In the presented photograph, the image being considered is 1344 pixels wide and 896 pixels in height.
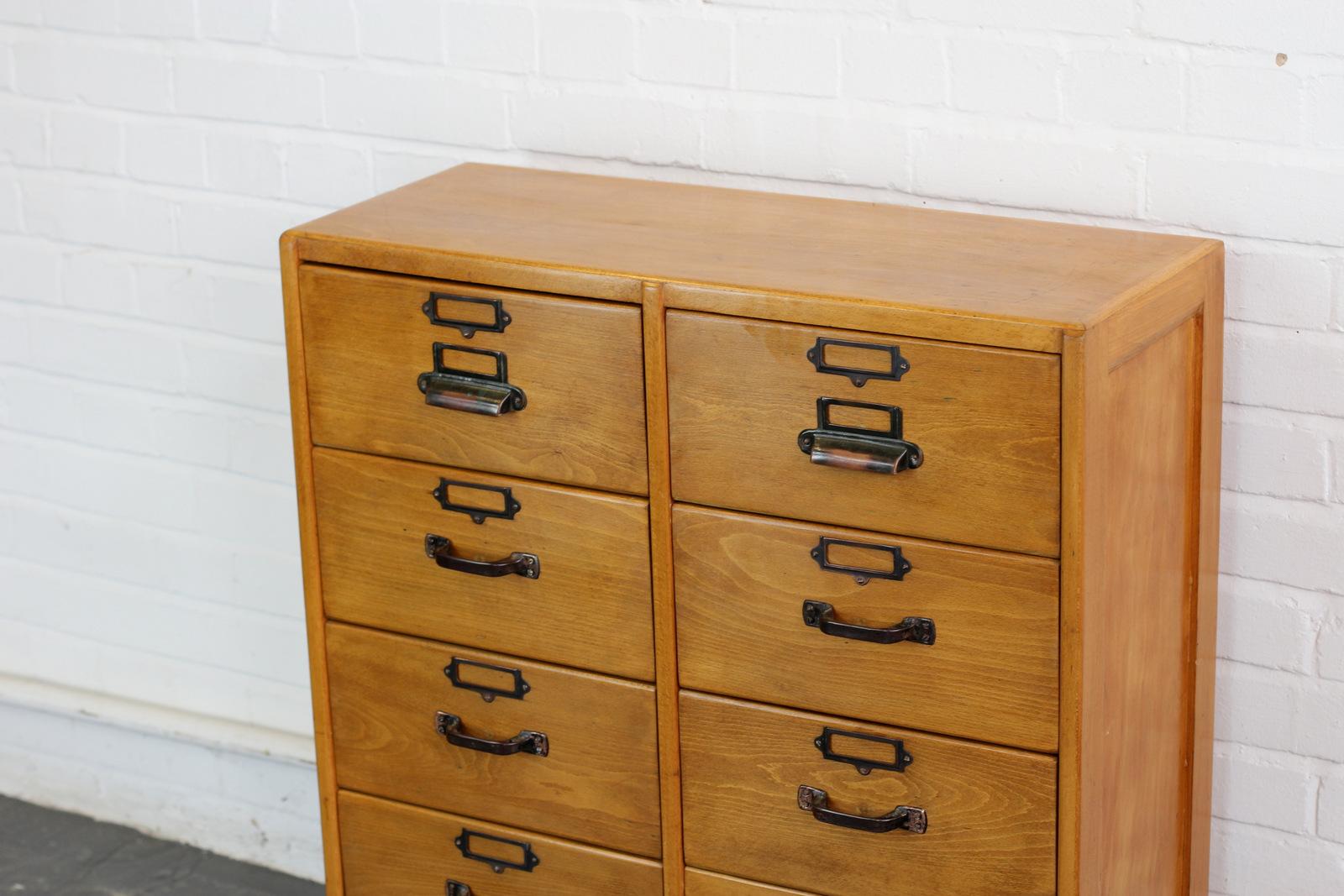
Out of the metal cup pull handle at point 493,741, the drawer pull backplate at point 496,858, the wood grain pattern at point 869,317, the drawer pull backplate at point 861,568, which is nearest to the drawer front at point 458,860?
the drawer pull backplate at point 496,858

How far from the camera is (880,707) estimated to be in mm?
2033

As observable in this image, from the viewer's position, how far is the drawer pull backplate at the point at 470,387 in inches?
83.6

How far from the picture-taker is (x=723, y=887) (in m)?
2.20

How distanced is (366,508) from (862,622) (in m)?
0.68

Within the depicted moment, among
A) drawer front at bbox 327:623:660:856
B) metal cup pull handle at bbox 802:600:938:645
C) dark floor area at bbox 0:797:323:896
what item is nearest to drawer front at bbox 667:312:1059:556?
metal cup pull handle at bbox 802:600:938:645

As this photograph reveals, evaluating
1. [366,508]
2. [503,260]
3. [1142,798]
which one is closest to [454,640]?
[366,508]

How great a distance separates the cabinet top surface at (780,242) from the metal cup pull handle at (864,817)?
1.97 ft

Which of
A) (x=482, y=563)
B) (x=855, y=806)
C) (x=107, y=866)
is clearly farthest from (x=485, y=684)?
(x=107, y=866)

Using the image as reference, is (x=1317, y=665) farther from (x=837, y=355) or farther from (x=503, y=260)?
(x=503, y=260)

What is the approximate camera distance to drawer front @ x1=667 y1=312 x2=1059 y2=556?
1855 mm

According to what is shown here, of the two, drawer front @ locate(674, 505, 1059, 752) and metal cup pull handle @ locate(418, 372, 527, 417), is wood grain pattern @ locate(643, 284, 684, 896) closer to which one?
drawer front @ locate(674, 505, 1059, 752)

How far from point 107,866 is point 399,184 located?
1.41 m

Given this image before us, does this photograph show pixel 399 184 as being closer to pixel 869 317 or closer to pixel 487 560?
pixel 487 560

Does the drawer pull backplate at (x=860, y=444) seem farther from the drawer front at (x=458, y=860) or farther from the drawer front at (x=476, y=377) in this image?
the drawer front at (x=458, y=860)
